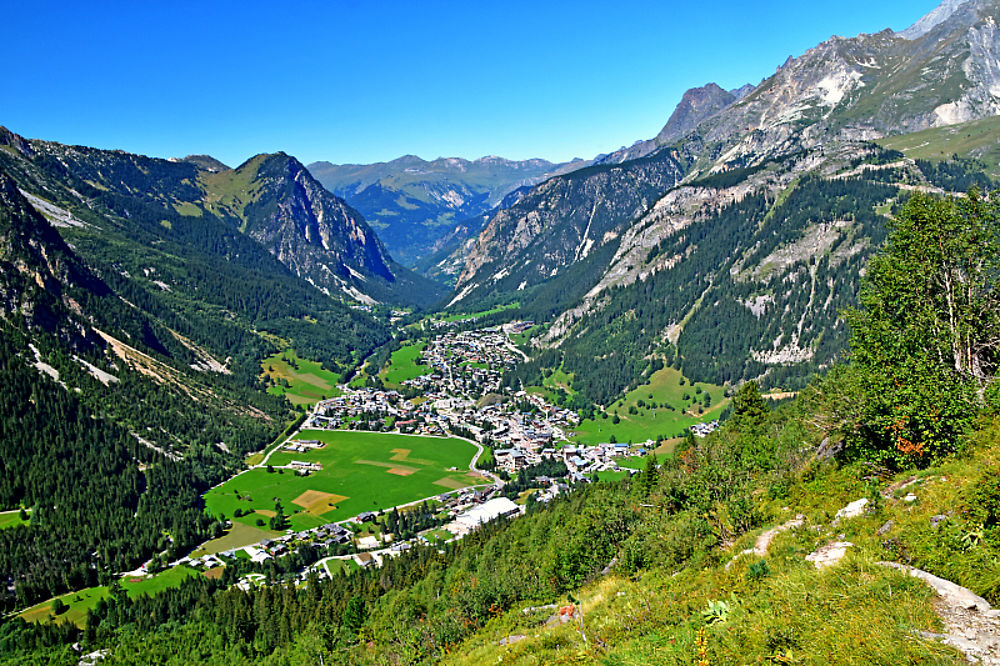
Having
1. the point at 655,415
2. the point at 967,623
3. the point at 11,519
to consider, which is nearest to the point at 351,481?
the point at 11,519

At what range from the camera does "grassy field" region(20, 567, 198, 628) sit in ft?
286

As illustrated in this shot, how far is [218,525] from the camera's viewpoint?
400 feet

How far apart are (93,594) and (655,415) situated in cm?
14926

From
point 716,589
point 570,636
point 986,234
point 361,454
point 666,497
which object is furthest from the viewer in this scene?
point 361,454

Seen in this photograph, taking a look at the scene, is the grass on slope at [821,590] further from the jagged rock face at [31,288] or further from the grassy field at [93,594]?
the jagged rock face at [31,288]

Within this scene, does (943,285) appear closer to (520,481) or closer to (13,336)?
(520,481)

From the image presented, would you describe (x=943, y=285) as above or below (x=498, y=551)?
above

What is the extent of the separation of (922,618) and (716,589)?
8.98 meters

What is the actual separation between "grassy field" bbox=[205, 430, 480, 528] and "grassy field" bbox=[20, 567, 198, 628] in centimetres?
2231

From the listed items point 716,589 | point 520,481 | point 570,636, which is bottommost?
point 520,481

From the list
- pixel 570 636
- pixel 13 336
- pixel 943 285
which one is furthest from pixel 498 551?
pixel 13 336

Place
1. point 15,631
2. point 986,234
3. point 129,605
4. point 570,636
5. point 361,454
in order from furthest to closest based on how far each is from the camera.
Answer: point 361,454
point 129,605
point 15,631
point 986,234
point 570,636

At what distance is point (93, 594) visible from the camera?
9512cm

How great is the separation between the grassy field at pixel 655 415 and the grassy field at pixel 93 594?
347 ft
